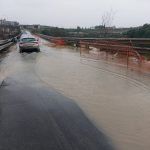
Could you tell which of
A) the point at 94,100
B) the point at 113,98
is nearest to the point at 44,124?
the point at 94,100

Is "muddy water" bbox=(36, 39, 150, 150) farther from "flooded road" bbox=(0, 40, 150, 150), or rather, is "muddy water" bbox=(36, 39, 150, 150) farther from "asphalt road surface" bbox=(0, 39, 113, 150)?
"asphalt road surface" bbox=(0, 39, 113, 150)

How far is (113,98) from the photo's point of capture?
38.3 ft

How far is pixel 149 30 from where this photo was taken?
98.8ft

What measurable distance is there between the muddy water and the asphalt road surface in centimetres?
32

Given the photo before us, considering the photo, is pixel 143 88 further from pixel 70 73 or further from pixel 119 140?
pixel 119 140

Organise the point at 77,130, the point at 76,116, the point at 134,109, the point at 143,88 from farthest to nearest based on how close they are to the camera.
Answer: the point at 143,88 → the point at 134,109 → the point at 76,116 → the point at 77,130

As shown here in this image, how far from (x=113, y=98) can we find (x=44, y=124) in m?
3.72

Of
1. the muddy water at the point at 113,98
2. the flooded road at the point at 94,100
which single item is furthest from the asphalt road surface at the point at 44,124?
the muddy water at the point at 113,98

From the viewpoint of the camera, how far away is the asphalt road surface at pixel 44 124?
7008 millimetres

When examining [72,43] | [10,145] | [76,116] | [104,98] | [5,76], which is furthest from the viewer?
[72,43]

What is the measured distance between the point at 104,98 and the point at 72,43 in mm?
40223

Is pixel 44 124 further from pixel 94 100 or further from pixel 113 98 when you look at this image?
pixel 113 98

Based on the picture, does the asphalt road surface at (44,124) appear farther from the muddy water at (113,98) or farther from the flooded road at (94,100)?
the muddy water at (113,98)

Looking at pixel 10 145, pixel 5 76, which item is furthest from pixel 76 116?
pixel 5 76
